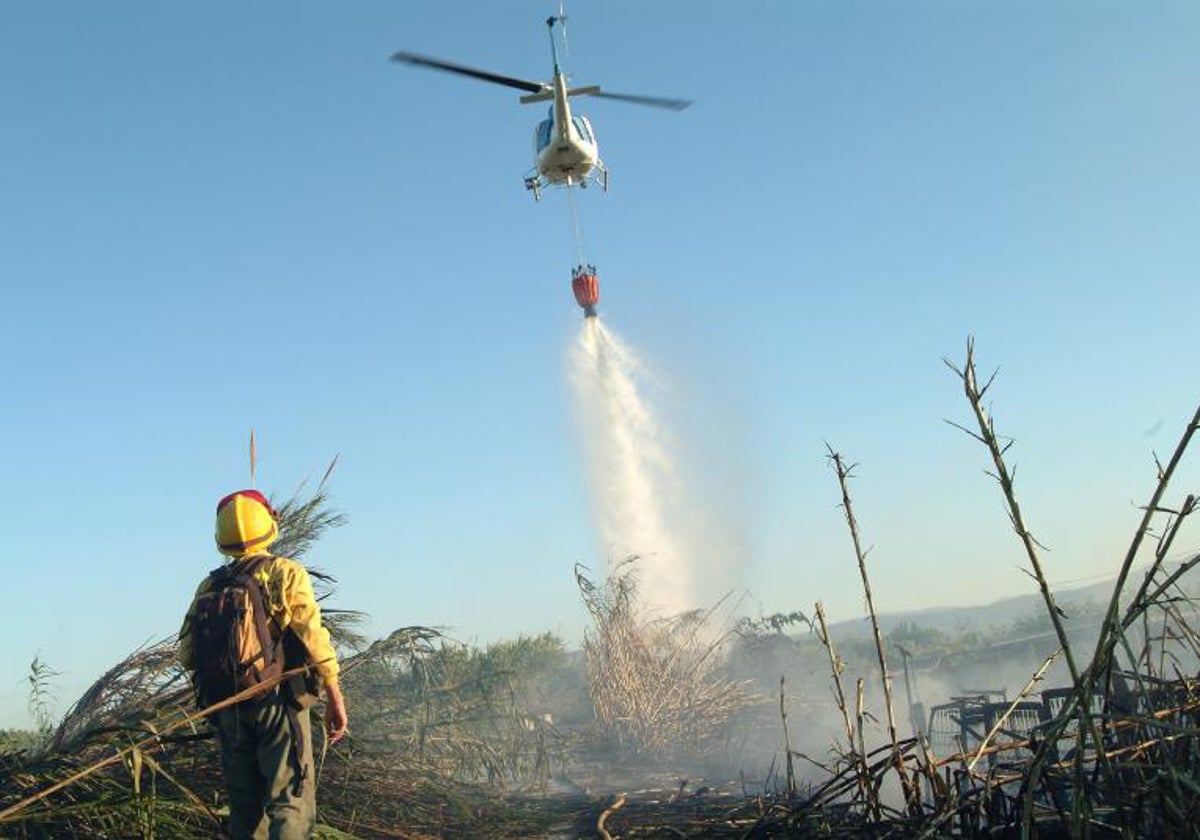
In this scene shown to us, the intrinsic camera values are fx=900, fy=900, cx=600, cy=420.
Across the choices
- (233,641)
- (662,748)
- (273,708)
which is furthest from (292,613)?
(662,748)

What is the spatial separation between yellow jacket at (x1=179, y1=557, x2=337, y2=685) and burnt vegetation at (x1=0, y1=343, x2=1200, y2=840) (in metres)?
0.65

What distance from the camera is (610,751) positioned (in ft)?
57.0

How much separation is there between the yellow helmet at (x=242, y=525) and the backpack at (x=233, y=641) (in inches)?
11.5

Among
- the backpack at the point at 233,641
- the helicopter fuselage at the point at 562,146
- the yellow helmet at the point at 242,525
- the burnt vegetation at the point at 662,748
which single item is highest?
the helicopter fuselage at the point at 562,146

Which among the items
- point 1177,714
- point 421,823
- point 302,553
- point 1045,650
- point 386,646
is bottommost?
point 1045,650

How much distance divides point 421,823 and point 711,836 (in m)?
2.91

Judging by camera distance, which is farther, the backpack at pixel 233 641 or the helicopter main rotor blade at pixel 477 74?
the helicopter main rotor blade at pixel 477 74

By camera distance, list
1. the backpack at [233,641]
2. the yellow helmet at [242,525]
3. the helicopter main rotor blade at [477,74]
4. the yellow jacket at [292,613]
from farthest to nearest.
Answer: the helicopter main rotor blade at [477,74]
the yellow helmet at [242,525]
the yellow jacket at [292,613]
the backpack at [233,641]

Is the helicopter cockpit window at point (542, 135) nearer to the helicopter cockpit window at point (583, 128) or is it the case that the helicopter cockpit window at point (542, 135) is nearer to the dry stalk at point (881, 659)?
the helicopter cockpit window at point (583, 128)

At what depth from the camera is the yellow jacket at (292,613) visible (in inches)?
200

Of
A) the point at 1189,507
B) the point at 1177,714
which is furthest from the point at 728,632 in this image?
the point at 1189,507

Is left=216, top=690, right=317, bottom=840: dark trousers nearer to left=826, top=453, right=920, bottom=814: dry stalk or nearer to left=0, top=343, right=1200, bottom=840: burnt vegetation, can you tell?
left=0, top=343, right=1200, bottom=840: burnt vegetation

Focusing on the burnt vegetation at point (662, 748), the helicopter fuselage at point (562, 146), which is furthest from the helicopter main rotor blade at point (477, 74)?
the burnt vegetation at point (662, 748)

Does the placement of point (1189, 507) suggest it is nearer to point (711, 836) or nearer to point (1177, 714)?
point (1177, 714)
